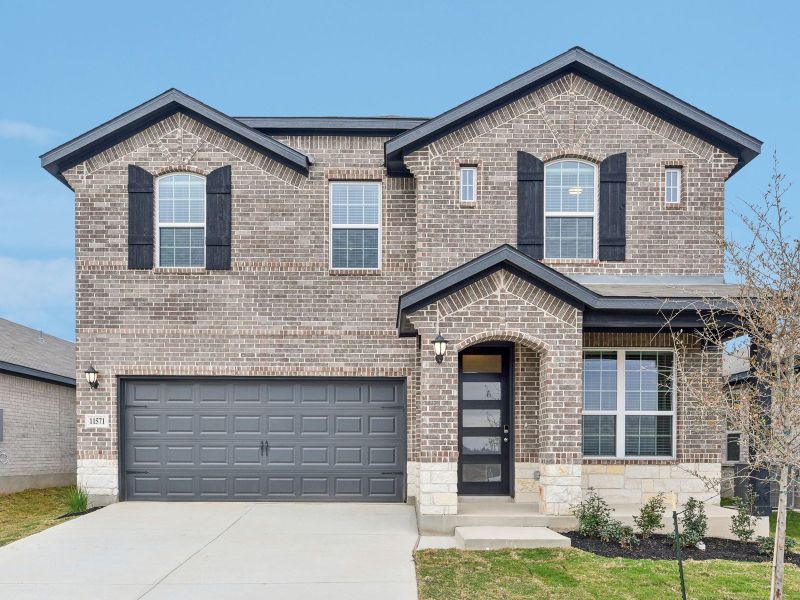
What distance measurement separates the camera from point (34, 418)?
14922mm

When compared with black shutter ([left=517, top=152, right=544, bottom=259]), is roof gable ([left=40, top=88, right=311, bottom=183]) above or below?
above

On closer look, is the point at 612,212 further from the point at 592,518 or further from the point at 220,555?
the point at 220,555

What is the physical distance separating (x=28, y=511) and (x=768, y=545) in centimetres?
1230

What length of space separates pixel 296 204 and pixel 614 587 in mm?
8103

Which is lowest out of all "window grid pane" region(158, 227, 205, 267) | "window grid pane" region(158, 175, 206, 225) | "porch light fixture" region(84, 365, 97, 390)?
"porch light fixture" region(84, 365, 97, 390)

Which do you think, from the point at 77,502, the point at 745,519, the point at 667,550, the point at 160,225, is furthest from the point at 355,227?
the point at 745,519

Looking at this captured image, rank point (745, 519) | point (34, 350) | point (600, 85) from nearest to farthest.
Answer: point (745, 519), point (600, 85), point (34, 350)

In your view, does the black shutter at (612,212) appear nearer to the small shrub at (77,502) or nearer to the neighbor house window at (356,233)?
the neighbor house window at (356,233)

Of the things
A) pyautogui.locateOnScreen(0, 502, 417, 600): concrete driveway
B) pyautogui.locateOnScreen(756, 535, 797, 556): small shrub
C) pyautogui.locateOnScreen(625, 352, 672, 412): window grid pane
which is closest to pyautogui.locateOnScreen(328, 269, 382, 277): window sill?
pyautogui.locateOnScreen(0, 502, 417, 600): concrete driveway

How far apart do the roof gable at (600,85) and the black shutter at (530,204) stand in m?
1.14

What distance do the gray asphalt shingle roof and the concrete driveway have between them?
224 inches

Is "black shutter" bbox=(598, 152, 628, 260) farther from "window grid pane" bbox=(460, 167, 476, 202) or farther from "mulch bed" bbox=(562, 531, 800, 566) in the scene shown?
"mulch bed" bbox=(562, 531, 800, 566)

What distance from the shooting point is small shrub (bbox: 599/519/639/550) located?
837 centimetres

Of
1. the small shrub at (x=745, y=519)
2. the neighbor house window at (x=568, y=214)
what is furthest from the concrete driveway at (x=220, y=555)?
the neighbor house window at (x=568, y=214)
